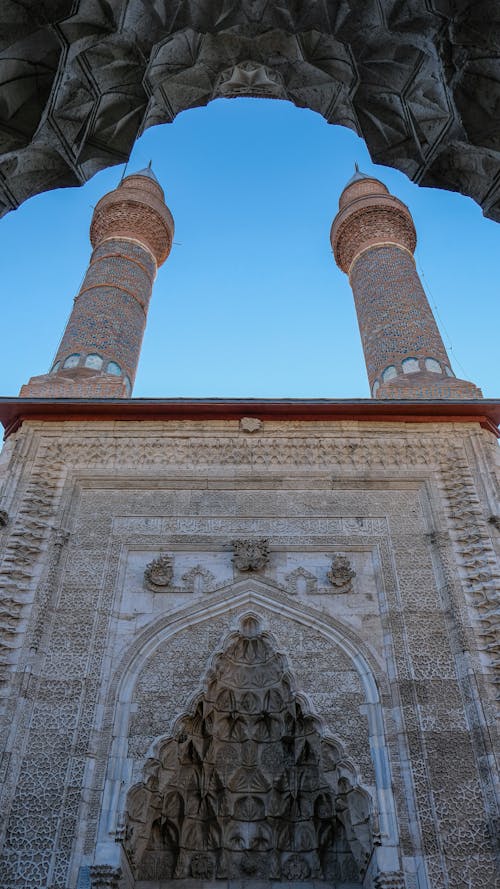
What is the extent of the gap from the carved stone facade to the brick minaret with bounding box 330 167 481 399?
223 centimetres

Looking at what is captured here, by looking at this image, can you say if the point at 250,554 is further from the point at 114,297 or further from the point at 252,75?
the point at 114,297

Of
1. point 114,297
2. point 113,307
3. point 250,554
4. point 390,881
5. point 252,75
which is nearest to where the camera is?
point 390,881

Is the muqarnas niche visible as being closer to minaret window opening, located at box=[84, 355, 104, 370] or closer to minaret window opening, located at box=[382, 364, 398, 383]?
minaret window opening, located at box=[382, 364, 398, 383]

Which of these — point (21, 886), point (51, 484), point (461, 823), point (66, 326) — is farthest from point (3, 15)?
point (66, 326)

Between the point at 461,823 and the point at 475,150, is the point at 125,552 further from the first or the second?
the point at 475,150

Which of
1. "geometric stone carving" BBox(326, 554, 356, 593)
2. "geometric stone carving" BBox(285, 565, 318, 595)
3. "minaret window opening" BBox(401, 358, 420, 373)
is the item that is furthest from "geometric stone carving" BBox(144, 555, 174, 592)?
"minaret window opening" BBox(401, 358, 420, 373)

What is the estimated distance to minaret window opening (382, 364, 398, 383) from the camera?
29.6 feet

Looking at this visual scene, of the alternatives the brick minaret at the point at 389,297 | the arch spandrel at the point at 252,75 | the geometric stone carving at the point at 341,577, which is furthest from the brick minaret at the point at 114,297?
the arch spandrel at the point at 252,75

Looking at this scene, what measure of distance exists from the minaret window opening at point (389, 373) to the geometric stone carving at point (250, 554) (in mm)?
4162

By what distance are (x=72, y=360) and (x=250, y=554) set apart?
465 centimetres

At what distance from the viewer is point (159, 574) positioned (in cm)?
527

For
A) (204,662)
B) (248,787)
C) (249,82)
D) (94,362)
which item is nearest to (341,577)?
(204,662)

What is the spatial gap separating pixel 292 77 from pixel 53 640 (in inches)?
150

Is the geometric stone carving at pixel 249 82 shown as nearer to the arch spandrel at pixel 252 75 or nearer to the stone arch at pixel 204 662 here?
the arch spandrel at pixel 252 75
